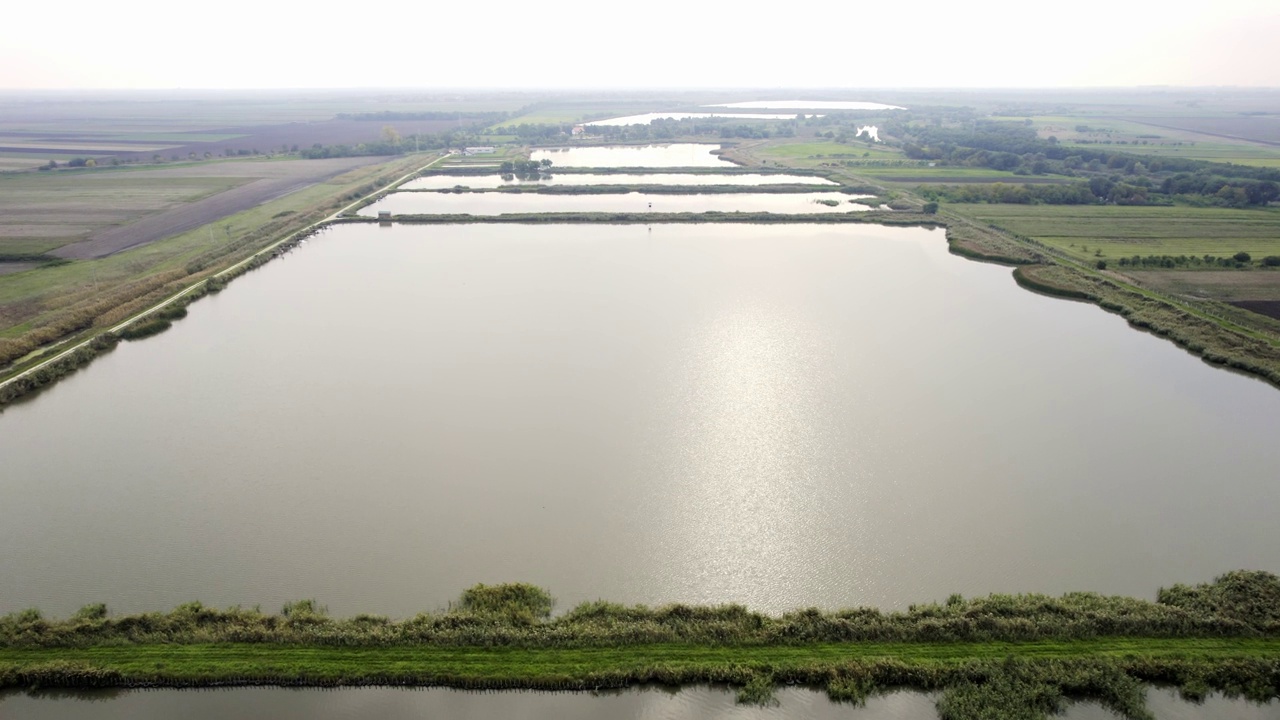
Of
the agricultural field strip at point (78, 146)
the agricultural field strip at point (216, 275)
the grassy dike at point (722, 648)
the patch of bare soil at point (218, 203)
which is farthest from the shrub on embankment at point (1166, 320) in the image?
the agricultural field strip at point (78, 146)

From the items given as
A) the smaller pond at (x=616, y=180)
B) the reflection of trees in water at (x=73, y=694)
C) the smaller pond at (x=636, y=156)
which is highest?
the smaller pond at (x=636, y=156)

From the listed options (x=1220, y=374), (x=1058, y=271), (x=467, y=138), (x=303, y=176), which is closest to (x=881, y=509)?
(x=1220, y=374)

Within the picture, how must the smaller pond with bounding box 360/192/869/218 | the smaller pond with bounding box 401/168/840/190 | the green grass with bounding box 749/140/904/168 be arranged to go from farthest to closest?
the green grass with bounding box 749/140/904/168 → the smaller pond with bounding box 401/168/840/190 → the smaller pond with bounding box 360/192/869/218

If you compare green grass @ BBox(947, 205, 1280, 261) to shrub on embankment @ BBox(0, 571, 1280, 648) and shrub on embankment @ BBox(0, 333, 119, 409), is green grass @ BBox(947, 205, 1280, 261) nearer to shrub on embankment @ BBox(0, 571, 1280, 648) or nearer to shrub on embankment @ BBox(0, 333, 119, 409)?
shrub on embankment @ BBox(0, 571, 1280, 648)

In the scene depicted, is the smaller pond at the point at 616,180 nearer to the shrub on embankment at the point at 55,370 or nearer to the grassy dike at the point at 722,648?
the shrub on embankment at the point at 55,370

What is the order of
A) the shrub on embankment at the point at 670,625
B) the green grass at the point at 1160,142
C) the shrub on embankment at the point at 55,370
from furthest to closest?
the green grass at the point at 1160,142 < the shrub on embankment at the point at 55,370 < the shrub on embankment at the point at 670,625

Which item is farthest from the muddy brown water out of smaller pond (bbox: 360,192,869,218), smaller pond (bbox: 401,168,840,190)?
smaller pond (bbox: 360,192,869,218)
